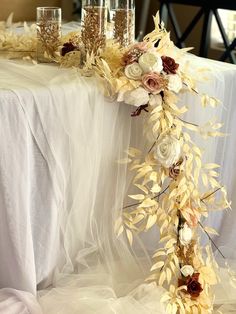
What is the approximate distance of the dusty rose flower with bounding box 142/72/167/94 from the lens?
51.6 inches

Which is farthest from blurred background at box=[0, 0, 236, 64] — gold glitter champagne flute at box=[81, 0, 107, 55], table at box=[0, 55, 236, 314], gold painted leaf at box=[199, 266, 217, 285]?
gold painted leaf at box=[199, 266, 217, 285]

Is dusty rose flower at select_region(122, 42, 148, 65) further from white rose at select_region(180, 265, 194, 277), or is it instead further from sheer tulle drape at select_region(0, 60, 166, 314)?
white rose at select_region(180, 265, 194, 277)

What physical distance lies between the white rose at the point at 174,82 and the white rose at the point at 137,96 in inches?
2.6

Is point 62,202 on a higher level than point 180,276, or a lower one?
higher

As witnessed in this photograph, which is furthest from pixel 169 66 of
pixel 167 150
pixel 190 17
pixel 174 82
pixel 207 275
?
pixel 190 17

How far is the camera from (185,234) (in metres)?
1.42

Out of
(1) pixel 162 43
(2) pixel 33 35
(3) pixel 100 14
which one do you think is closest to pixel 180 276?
(1) pixel 162 43

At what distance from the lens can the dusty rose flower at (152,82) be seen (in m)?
1.31

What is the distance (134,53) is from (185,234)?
502 millimetres

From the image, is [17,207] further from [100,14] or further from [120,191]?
[100,14]

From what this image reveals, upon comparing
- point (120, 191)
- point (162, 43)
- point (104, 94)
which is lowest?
point (120, 191)

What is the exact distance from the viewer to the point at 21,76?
134 centimetres

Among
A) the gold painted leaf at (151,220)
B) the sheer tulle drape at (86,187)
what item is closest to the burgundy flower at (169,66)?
the sheer tulle drape at (86,187)

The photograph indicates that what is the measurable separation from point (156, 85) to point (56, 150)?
0.98 ft
